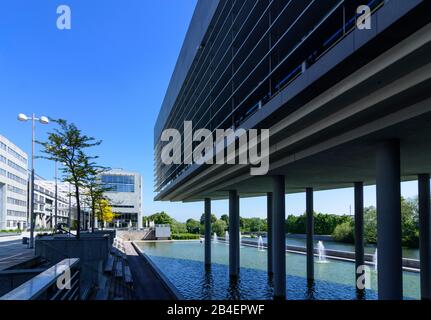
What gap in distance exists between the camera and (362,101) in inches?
360

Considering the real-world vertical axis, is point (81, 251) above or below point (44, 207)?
above

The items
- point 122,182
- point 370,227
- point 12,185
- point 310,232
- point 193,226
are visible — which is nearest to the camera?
point 310,232

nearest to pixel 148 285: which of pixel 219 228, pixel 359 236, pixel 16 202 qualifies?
pixel 359 236

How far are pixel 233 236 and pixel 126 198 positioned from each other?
3144 inches

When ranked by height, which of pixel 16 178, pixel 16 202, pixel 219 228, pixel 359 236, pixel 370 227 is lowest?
pixel 219 228

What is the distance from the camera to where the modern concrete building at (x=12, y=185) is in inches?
3278

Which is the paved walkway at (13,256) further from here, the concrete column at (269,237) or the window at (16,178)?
the window at (16,178)

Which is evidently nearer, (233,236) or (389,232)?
(389,232)

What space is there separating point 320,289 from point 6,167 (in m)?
83.8

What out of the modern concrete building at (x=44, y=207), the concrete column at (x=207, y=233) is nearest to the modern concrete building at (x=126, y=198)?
the modern concrete building at (x=44, y=207)

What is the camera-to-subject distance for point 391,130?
985cm

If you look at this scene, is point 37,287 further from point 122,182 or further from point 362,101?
point 122,182
